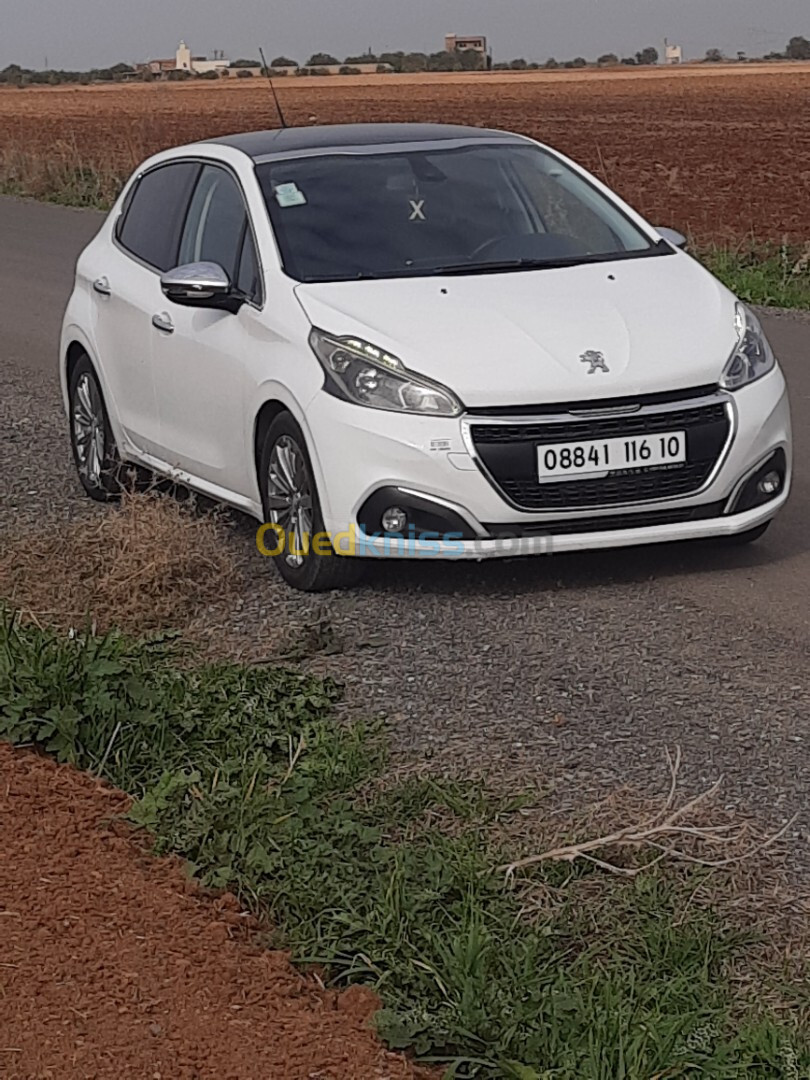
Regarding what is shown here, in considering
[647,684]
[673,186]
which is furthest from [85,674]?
[673,186]

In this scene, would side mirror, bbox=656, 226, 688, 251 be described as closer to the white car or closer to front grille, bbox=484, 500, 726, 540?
the white car

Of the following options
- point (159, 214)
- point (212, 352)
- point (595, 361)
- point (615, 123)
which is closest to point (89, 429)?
point (159, 214)

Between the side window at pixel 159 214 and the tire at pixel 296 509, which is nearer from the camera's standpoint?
the tire at pixel 296 509

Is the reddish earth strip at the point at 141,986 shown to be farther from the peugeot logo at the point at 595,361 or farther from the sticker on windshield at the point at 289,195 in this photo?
the sticker on windshield at the point at 289,195

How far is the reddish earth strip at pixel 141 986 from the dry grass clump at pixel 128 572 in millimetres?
2188

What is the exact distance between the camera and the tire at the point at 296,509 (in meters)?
7.17

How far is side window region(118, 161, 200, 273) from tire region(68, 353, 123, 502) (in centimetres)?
65

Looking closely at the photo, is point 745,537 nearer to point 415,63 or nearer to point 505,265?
point 505,265

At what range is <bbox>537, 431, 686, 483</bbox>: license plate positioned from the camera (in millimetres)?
6922

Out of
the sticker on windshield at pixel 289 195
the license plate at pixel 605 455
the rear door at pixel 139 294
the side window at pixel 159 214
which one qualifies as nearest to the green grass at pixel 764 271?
the side window at pixel 159 214

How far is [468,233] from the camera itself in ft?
26.1

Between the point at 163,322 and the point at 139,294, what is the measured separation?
40cm

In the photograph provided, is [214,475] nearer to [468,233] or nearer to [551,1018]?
[468,233]

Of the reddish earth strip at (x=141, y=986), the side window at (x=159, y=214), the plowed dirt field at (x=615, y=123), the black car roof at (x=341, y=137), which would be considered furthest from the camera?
the plowed dirt field at (x=615, y=123)
